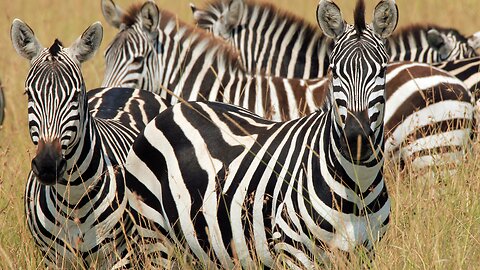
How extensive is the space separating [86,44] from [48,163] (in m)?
1.16

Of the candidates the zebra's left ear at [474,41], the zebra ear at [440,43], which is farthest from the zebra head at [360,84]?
the zebra's left ear at [474,41]

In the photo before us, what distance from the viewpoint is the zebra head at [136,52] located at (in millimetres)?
9523

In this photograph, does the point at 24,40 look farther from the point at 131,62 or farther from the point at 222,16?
the point at 222,16

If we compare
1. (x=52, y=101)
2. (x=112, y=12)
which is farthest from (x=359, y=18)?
(x=112, y=12)

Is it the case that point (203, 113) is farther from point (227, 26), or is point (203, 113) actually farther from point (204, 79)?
point (227, 26)

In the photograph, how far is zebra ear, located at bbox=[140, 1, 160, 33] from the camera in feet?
31.9

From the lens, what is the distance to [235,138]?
19.0 feet

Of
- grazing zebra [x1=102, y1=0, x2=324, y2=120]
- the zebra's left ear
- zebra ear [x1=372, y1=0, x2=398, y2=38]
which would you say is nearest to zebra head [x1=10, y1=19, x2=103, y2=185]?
zebra ear [x1=372, y1=0, x2=398, y2=38]

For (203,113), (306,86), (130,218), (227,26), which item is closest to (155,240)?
(130,218)

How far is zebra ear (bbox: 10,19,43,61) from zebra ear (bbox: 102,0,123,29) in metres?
4.25

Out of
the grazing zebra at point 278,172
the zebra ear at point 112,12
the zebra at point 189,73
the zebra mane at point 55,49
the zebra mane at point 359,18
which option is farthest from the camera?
the zebra ear at point 112,12

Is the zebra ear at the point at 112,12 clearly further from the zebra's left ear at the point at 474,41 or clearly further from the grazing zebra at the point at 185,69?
the zebra's left ear at the point at 474,41

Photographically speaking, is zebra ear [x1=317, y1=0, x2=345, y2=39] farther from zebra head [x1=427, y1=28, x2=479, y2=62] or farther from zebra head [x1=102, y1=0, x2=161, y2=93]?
zebra head [x1=427, y1=28, x2=479, y2=62]

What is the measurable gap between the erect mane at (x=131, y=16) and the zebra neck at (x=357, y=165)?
5.29 metres
